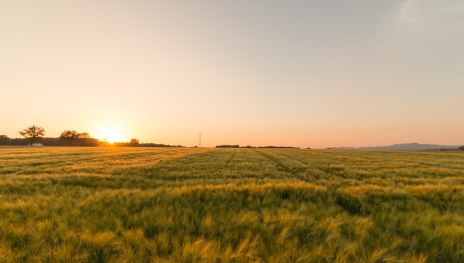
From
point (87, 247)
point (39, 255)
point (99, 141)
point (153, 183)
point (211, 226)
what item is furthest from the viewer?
point (99, 141)

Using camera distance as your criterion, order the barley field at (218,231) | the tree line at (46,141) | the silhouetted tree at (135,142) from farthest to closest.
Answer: the silhouetted tree at (135,142), the tree line at (46,141), the barley field at (218,231)

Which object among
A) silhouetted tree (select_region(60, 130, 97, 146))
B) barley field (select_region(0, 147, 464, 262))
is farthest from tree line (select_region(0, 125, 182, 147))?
barley field (select_region(0, 147, 464, 262))

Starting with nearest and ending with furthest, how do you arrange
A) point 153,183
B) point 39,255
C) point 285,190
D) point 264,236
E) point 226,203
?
point 39,255 → point 264,236 → point 226,203 → point 285,190 → point 153,183

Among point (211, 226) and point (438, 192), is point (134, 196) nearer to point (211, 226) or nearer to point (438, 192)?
point (211, 226)

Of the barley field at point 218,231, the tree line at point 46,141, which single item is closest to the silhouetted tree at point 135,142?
the tree line at point 46,141

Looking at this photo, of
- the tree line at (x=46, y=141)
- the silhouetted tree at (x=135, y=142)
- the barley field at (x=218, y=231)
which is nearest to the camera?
the barley field at (x=218, y=231)

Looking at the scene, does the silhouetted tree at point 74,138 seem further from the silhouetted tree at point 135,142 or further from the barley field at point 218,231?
the barley field at point 218,231

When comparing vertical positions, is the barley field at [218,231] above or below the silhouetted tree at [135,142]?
below

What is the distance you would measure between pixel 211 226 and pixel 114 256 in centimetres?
166

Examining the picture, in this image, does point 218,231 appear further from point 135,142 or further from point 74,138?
point 135,142

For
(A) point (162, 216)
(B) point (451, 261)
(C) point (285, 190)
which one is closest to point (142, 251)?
(A) point (162, 216)

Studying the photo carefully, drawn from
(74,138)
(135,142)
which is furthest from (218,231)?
(135,142)

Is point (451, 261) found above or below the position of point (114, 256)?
below

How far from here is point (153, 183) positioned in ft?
33.7
